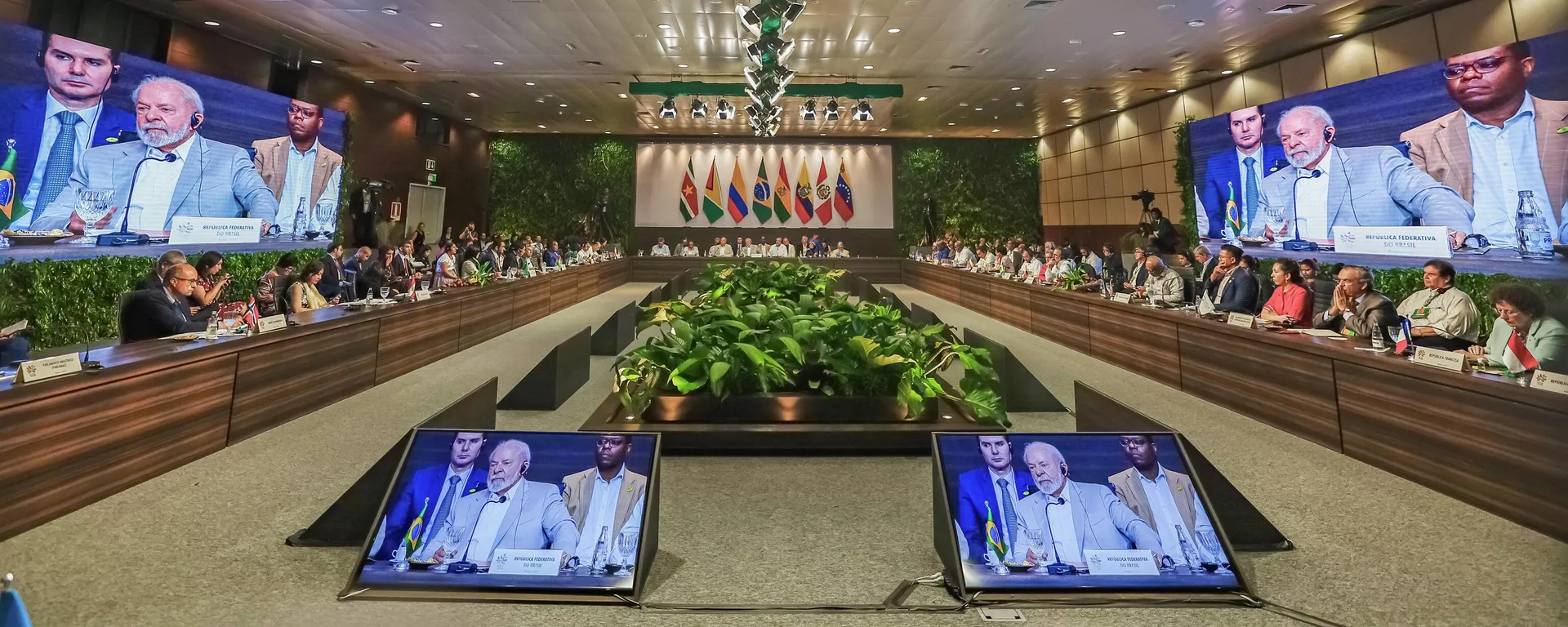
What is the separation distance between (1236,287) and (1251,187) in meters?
4.74

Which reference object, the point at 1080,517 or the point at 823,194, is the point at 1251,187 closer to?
the point at 823,194

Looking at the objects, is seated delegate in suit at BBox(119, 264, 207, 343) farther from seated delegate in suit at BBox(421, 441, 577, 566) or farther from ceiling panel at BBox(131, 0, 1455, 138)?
ceiling panel at BBox(131, 0, 1455, 138)

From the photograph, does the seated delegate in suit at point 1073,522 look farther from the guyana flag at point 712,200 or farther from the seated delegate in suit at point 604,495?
the guyana flag at point 712,200

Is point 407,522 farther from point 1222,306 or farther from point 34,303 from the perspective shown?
point 34,303

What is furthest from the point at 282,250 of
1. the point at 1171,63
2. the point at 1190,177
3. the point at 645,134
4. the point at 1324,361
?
the point at 1190,177

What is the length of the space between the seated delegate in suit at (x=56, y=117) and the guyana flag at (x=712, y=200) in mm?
10380

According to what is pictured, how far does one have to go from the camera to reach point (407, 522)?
1509mm

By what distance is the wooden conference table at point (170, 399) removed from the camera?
2094mm

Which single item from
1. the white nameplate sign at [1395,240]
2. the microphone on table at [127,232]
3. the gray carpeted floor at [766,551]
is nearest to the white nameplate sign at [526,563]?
the gray carpeted floor at [766,551]

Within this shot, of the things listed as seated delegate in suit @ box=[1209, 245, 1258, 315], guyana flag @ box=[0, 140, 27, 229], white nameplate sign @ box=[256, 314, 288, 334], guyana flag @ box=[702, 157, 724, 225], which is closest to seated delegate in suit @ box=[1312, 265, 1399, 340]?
seated delegate in suit @ box=[1209, 245, 1258, 315]

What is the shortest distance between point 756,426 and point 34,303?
294 inches

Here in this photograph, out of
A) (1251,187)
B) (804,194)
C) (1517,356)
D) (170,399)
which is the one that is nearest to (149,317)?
(170,399)

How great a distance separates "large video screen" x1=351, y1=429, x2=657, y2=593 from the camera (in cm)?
146

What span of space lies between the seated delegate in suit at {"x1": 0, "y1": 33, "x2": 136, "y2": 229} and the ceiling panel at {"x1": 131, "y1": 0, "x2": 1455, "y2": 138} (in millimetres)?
904
